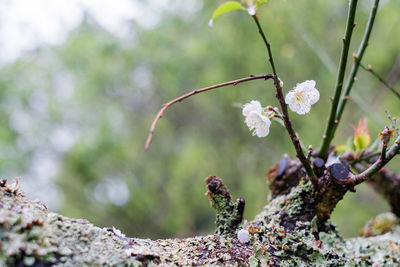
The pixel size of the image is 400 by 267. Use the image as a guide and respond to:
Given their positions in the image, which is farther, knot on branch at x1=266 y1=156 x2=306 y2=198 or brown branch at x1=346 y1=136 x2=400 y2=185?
knot on branch at x1=266 y1=156 x2=306 y2=198

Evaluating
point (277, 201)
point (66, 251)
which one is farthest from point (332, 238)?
point (66, 251)

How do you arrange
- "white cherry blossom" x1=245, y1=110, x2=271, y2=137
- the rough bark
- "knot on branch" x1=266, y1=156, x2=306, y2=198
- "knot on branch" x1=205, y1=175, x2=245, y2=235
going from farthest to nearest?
"knot on branch" x1=266, y1=156, x2=306, y2=198, "knot on branch" x1=205, y1=175, x2=245, y2=235, "white cherry blossom" x1=245, y1=110, x2=271, y2=137, the rough bark

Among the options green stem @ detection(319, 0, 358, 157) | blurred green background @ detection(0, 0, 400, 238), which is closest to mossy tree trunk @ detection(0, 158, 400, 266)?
green stem @ detection(319, 0, 358, 157)

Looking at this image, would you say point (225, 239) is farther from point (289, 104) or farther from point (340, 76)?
point (340, 76)

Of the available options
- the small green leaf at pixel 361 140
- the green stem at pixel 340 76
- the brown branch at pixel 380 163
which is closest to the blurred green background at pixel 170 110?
the small green leaf at pixel 361 140

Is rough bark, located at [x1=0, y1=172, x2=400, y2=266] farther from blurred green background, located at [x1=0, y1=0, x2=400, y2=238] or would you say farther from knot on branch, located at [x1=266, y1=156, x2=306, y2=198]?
blurred green background, located at [x1=0, y1=0, x2=400, y2=238]

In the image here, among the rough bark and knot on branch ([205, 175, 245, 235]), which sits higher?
knot on branch ([205, 175, 245, 235])

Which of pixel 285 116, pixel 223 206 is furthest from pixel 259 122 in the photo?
pixel 223 206
